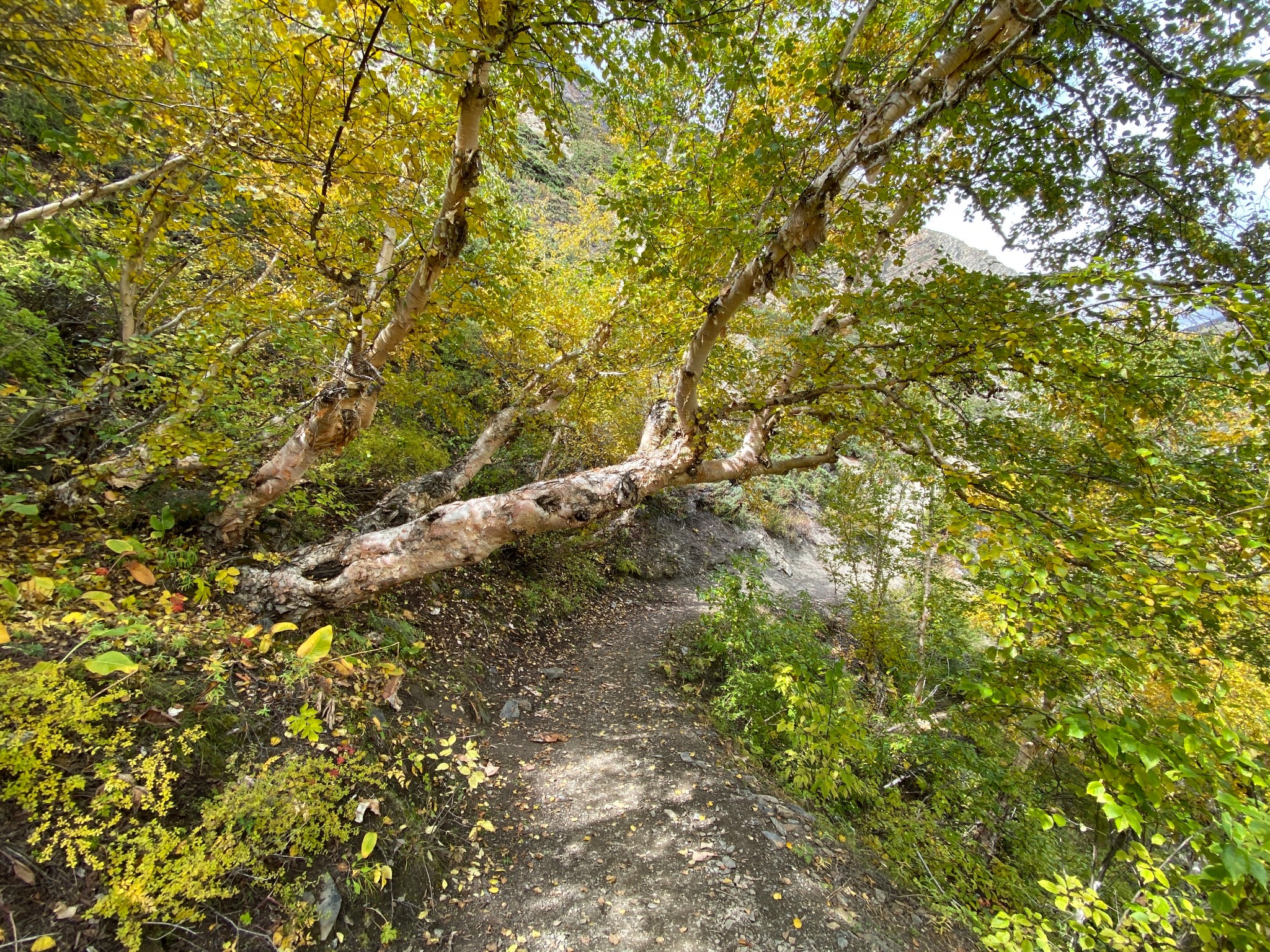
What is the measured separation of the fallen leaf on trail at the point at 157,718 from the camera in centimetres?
233

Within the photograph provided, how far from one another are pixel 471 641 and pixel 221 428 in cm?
344

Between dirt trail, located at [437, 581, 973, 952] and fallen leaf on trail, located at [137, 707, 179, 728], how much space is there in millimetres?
1961

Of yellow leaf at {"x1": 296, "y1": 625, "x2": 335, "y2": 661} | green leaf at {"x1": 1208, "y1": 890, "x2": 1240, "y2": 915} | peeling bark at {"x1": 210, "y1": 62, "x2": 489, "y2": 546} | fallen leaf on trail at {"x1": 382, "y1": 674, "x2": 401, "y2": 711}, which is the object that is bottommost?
fallen leaf on trail at {"x1": 382, "y1": 674, "x2": 401, "y2": 711}

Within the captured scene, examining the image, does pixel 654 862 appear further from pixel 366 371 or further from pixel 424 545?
pixel 366 371

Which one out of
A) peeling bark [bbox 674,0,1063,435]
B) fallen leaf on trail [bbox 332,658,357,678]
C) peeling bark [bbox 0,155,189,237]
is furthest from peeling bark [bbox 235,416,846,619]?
peeling bark [bbox 0,155,189,237]

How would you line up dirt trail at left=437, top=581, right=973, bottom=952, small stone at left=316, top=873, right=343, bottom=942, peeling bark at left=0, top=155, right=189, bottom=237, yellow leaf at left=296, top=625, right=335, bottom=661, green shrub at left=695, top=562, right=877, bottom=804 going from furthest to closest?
green shrub at left=695, top=562, right=877, bottom=804
peeling bark at left=0, top=155, right=189, bottom=237
dirt trail at left=437, top=581, right=973, bottom=952
small stone at left=316, top=873, right=343, bottom=942
yellow leaf at left=296, top=625, right=335, bottom=661

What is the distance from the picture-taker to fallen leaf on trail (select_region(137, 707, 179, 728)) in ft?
7.64

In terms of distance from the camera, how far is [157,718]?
2.36m

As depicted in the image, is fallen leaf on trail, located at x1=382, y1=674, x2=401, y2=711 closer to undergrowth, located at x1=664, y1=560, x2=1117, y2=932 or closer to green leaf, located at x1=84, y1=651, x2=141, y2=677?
green leaf, located at x1=84, y1=651, x2=141, y2=677

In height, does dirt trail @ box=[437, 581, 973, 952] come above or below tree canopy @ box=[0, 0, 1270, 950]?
below

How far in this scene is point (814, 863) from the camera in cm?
354

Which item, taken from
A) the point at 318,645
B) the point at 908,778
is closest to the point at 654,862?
the point at 318,645

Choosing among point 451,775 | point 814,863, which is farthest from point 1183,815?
point 451,775

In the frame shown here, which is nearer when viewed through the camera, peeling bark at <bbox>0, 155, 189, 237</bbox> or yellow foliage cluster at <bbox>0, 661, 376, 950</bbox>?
yellow foliage cluster at <bbox>0, 661, 376, 950</bbox>
